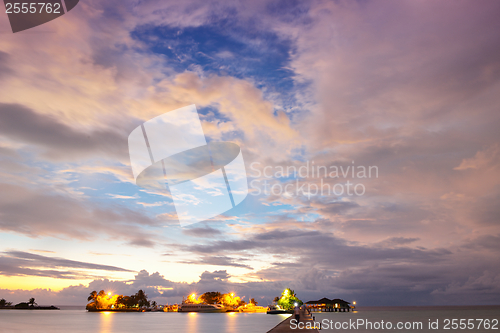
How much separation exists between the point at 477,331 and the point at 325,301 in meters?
52.5

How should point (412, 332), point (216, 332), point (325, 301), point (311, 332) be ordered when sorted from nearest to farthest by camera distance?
point (311, 332) → point (216, 332) → point (412, 332) → point (325, 301)

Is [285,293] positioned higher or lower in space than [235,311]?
higher

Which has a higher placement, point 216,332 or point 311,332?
point 311,332

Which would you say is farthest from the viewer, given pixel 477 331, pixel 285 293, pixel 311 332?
pixel 285 293

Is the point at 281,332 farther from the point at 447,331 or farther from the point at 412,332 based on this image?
the point at 447,331

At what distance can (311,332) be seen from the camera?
37.8 metres

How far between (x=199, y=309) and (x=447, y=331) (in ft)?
480

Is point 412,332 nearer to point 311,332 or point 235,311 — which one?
point 311,332

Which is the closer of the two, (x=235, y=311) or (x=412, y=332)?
(x=412, y=332)

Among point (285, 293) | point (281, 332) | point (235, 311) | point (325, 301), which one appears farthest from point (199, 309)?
point (281, 332)

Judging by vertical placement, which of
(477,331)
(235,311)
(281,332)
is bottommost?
(235,311)

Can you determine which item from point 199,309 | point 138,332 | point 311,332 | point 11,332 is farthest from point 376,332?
point 199,309

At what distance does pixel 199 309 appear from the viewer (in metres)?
191

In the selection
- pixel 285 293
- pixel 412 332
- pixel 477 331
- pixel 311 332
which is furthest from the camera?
pixel 285 293
